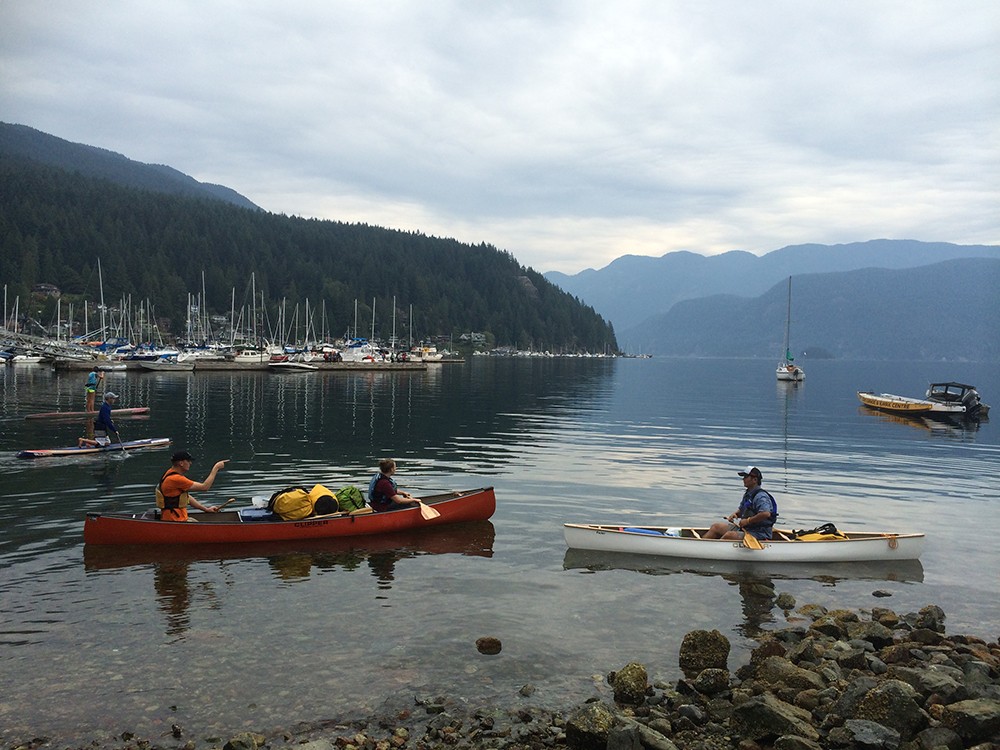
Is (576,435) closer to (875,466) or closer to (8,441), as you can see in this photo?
(875,466)

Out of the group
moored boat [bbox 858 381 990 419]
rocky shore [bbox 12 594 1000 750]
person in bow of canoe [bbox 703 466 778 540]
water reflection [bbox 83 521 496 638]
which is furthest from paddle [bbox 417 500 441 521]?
moored boat [bbox 858 381 990 419]

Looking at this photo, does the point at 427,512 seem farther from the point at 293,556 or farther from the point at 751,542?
the point at 751,542

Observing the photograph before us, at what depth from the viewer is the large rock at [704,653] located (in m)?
11.6

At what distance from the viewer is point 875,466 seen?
35.3 m

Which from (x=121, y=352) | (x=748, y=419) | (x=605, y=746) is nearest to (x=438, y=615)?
(x=605, y=746)

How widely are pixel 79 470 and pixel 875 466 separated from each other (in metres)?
36.0

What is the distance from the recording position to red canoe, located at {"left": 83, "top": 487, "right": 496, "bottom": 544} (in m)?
17.1

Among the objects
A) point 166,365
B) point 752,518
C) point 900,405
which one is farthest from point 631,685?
point 166,365

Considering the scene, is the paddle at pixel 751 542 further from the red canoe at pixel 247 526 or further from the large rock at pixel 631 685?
the red canoe at pixel 247 526

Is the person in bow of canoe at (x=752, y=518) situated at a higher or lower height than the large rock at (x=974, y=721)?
higher

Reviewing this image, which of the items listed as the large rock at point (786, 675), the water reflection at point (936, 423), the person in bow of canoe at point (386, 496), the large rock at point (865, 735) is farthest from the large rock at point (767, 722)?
the water reflection at point (936, 423)

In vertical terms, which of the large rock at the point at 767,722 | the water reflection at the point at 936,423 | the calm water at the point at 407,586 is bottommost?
the water reflection at the point at 936,423

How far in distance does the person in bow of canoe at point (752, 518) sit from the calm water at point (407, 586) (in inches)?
36.1

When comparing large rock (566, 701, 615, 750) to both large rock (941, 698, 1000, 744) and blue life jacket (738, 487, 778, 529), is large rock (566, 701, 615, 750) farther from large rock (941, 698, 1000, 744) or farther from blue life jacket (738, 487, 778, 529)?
blue life jacket (738, 487, 778, 529)
